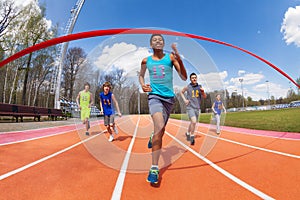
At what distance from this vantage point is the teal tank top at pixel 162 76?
2930 millimetres

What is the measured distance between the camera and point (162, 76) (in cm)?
293

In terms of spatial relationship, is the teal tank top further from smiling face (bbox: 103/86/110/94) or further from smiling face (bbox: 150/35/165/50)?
smiling face (bbox: 103/86/110/94)

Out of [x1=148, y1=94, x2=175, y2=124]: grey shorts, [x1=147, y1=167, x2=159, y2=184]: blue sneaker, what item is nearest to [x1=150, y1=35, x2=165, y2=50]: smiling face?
[x1=148, y1=94, x2=175, y2=124]: grey shorts

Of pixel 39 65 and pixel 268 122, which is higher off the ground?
pixel 39 65

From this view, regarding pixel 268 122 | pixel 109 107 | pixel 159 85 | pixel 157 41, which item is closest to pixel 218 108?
pixel 109 107

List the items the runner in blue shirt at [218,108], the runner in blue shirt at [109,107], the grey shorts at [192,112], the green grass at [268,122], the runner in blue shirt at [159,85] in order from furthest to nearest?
the green grass at [268,122] → the runner in blue shirt at [218,108] → the runner in blue shirt at [109,107] → the grey shorts at [192,112] → the runner in blue shirt at [159,85]

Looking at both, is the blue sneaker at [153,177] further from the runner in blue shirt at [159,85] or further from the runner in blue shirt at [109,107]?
the runner in blue shirt at [109,107]

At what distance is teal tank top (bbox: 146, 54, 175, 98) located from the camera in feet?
A: 9.61

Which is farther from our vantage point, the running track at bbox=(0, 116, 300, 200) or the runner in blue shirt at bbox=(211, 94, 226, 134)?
the runner in blue shirt at bbox=(211, 94, 226, 134)

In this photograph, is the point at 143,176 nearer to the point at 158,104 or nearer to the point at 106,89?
the point at 158,104

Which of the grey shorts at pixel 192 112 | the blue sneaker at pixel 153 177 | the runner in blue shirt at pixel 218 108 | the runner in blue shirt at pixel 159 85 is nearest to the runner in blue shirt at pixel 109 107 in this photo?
the grey shorts at pixel 192 112

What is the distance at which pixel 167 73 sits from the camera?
2943 mm

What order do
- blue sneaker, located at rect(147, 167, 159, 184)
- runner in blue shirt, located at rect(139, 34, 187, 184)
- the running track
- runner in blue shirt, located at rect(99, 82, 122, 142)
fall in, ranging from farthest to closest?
runner in blue shirt, located at rect(99, 82, 122, 142) < runner in blue shirt, located at rect(139, 34, 187, 184) < blue sneaker, located at rect(147, 167, 159, 184) < the running track

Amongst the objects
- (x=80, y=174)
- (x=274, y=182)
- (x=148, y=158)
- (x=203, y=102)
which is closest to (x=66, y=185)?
(x=80, y=174)
